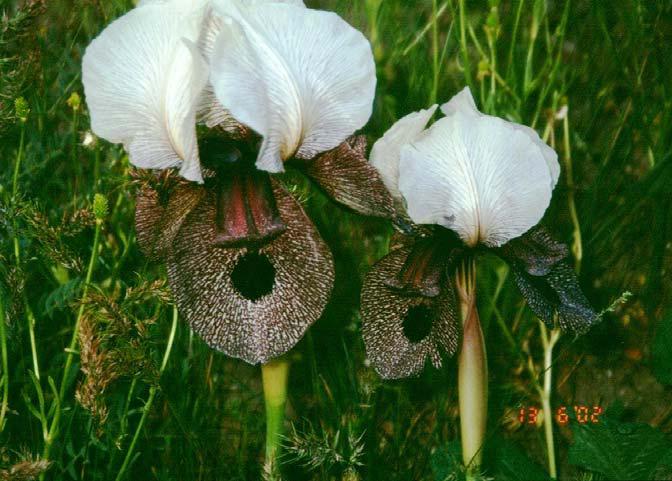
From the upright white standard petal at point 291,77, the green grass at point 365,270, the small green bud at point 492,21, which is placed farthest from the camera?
the small green bud at point 492,21

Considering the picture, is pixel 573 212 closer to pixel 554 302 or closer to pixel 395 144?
pixel 554 302

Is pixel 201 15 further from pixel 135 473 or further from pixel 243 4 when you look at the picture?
pixel 135 473

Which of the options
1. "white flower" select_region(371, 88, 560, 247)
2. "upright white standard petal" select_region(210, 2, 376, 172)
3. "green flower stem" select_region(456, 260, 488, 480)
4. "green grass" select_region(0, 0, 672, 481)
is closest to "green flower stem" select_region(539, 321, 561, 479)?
"green grass" select_region(0, 0, 672, 481)

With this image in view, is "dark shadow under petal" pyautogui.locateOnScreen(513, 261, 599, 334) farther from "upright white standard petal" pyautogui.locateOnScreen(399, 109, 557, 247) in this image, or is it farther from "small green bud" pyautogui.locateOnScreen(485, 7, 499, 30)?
"small green bud" pyautogui.locateOnScreen(485, 7, 499, 30)

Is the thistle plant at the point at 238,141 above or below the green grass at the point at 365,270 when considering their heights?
above

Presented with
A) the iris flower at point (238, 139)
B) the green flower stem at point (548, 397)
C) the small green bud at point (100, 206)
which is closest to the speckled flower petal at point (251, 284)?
the iris flower at point (238, 139)

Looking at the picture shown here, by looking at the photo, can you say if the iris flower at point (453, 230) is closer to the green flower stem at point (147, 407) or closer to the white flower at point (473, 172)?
the white flower at point (473, 172)

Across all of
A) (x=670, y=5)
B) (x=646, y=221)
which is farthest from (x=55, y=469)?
(x=670, y=5)
